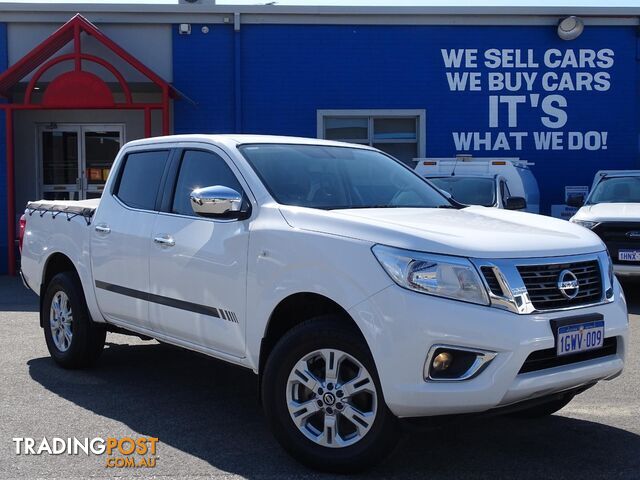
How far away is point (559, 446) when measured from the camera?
4.43 metres

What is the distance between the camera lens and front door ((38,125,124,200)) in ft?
51.6

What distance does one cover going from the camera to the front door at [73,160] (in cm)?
1573

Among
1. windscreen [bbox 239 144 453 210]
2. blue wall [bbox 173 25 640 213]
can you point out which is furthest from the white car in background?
windscreen [bbox 239 144 453 210]

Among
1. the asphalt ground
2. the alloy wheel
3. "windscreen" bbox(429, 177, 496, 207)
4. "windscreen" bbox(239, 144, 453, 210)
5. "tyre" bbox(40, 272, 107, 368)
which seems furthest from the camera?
"windscreen" bbox(429, 177, 496, 207)

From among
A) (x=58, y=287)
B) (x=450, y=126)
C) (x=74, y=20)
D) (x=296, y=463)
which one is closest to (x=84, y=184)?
(x=74, y=20)

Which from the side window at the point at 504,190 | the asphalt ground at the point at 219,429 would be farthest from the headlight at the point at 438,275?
the side window at the point at 504,190

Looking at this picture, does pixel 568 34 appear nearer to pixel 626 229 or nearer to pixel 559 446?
pixel 626 229

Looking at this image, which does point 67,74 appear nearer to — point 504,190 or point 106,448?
point 504,190

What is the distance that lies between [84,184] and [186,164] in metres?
11.1

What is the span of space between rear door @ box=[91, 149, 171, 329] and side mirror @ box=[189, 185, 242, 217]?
86 centimetres

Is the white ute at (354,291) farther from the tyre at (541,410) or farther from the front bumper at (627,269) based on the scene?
the front bumper at (627,269)

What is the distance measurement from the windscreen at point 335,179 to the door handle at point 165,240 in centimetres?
72

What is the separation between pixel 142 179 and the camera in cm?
569

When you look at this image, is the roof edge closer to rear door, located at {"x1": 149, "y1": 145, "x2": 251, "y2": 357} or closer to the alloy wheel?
rear door, located at {"x1": 149, "y1": 145, "x2": 251, "y2": 357}
